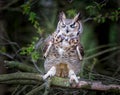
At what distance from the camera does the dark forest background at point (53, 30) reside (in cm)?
482

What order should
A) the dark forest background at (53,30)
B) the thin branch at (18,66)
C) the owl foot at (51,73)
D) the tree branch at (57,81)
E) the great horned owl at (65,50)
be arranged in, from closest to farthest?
the tree branch at (57,81) < the owl foot at (51,73) < the great horned owl at (65,50) < the thin branch at (18,66) < the dark forest background at (53,30)

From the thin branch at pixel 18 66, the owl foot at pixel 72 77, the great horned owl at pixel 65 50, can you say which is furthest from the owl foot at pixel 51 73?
the thin branch at pixel 18 66

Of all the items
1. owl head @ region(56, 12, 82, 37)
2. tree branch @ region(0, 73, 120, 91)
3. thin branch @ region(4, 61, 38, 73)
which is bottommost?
tree branch @ region(0, 73, 120, 91)

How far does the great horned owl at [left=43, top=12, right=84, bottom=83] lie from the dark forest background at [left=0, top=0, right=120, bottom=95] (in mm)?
258

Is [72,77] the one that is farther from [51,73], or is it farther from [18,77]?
[18,77]

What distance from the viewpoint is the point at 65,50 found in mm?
4250

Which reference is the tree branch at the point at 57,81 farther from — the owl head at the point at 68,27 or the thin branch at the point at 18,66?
the owl head at the point at 68,27

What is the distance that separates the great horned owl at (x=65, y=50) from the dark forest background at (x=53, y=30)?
26 cm

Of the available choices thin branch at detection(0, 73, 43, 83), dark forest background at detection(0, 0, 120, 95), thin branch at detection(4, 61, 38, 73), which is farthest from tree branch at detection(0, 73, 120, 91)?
dark forest background at detection(0, 0, 120, 95)

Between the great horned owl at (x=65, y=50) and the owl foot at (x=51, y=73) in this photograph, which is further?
the great horned owl at (x=65, y=50)

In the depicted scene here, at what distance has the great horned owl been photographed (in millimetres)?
4207

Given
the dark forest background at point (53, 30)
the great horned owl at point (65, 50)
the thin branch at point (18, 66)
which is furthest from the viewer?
the dark forest background at point (53, 30)

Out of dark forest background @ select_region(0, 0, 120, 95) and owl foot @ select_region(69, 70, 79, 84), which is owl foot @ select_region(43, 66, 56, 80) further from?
dark forest background @ select_region(0, 0, 120, 95)

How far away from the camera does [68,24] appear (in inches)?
165
